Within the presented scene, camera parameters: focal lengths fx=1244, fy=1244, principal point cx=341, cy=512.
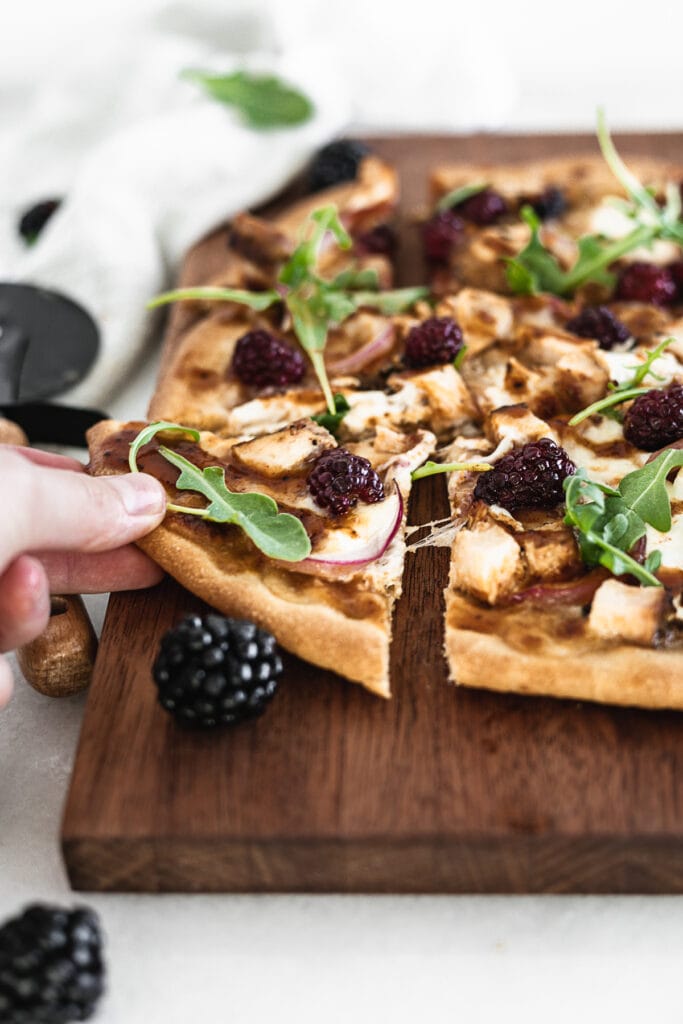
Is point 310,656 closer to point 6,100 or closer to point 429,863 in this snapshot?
point 429,863

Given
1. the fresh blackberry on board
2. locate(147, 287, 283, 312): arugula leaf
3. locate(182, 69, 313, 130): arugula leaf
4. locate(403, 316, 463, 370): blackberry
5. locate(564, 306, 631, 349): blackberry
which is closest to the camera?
the fresh blackberry on board

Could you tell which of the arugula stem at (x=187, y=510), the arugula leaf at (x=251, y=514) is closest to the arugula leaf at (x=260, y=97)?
the arugula leaf at (x=251, y=514)

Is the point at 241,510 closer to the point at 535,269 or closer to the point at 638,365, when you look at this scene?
the point at 638,365

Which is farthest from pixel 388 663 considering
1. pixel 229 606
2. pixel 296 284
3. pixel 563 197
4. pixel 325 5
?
pixel 325 5

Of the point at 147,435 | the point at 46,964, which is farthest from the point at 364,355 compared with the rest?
the point at 46,964

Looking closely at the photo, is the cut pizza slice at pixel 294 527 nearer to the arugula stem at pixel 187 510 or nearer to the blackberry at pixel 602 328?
the arugula stem at pixel 187 510

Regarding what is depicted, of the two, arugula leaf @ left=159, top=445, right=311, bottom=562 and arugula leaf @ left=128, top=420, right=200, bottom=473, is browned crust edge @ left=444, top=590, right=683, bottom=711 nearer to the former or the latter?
arugula leaf @ left=159, top=445, right=311, bottom=562

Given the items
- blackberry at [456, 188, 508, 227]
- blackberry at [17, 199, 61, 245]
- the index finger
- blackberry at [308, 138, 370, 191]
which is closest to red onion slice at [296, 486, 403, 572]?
the index finger
